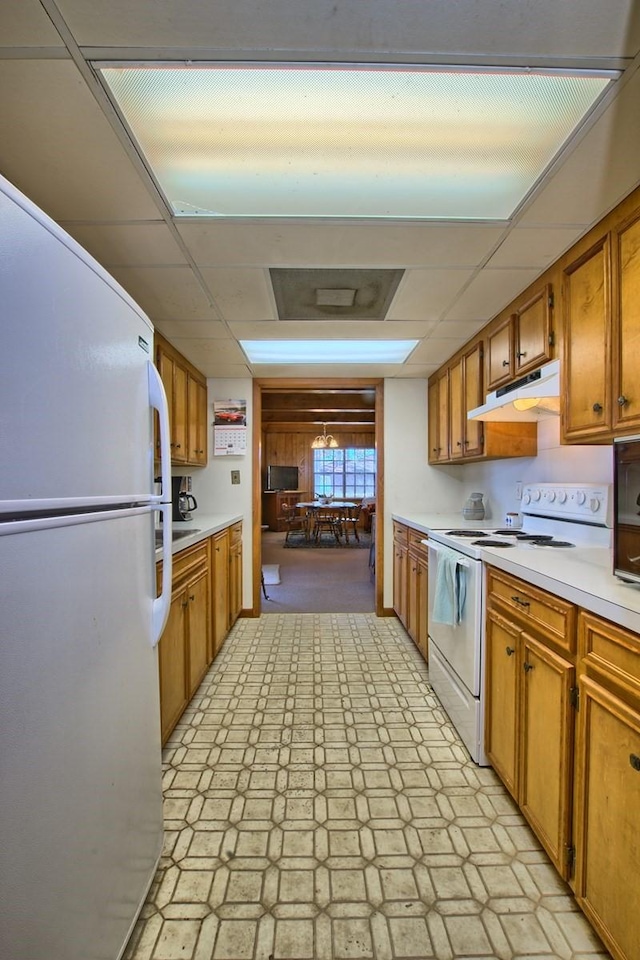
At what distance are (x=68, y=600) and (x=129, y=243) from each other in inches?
58.6

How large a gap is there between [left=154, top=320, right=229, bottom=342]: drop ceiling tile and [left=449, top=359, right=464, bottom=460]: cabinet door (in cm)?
169

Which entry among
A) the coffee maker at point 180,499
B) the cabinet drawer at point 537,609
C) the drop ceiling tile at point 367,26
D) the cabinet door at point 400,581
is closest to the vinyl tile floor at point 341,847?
the cabinet drawer at point 537,609

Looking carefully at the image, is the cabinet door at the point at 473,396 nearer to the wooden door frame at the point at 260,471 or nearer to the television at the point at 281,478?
the wooden door frame at the point at 260,471

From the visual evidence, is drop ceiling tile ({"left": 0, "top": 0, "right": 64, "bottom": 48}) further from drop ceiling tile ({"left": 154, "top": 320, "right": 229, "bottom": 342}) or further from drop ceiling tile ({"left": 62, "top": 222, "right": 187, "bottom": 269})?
drop ceiling tile ({"left": 154, "top": 320, "right": 229, "bottom": 342})

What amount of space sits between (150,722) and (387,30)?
188cm

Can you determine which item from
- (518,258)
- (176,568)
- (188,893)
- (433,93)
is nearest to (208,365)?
(176,568)

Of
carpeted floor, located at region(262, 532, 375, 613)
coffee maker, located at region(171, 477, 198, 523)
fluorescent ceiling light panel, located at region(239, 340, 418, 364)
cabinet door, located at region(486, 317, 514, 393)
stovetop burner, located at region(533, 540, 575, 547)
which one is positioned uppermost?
fluorescent ceiling light panel, located at region(239, 340, 418, 364)

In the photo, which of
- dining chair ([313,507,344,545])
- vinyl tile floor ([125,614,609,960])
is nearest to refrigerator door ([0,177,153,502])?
vinyl tile floor ([125,614,609,960])

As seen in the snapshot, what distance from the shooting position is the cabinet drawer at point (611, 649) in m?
0.95

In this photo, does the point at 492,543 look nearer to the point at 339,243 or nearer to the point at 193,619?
the point at 339,243

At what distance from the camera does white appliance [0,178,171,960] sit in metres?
0.66

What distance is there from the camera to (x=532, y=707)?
139 centimetres

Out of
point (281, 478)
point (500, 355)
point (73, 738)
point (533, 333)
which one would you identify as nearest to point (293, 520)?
point (281, 478)

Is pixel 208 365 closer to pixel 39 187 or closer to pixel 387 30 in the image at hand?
pixel 39 187
